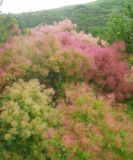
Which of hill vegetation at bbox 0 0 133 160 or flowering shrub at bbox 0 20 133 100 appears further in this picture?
flowering shrub at bbox 0 20 133 100

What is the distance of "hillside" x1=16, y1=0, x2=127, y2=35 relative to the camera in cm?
5953

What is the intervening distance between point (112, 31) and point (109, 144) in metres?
11.2

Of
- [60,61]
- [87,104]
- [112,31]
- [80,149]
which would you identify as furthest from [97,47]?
[80,149]

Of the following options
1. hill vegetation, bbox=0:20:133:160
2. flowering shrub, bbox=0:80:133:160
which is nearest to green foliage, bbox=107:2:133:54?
hill vegetation, bbox=0:20:133:160

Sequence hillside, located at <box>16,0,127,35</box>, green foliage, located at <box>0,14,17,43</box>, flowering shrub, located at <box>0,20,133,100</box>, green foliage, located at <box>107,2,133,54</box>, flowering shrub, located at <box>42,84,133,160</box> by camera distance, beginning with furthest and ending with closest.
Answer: hillside, located at <box>16,0,127,35</box>, green foliage, located at <box>107,2,133,54</box>, green foliage, located at <box>0,14,17,43</box>, flowering shrub, located at <box>0,20,133,100</box>, flowering shrub, located at <box>42,84,133,160</box>

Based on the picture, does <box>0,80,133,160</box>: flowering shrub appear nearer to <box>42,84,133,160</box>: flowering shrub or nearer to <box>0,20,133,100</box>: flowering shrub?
<box>42,84,133,160</box>: flowering shrub

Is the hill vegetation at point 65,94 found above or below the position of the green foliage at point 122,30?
below

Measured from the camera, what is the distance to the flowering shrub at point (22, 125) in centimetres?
2152

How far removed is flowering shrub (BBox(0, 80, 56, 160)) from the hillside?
34.4 metres

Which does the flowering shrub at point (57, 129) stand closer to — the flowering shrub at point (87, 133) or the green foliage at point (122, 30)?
the flowering shrub at point (87, 133)

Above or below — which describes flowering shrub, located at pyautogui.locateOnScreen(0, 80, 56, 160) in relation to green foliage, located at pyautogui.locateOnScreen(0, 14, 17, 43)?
below

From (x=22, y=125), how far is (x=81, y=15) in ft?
148

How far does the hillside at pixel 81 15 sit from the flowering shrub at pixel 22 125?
34.4 m

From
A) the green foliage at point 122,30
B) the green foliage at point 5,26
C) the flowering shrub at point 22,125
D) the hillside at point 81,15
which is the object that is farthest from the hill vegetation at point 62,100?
the hillside at point 81,15
